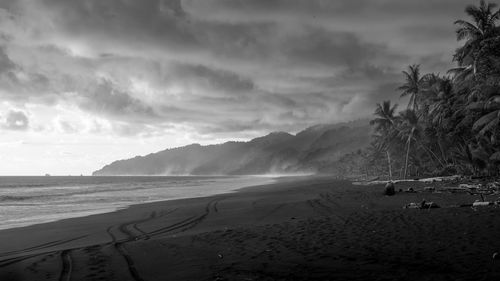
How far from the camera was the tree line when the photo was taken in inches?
993

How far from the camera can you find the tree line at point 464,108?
993 inches

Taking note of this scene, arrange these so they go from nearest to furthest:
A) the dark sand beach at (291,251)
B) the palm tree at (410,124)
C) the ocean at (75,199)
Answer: the dark sand beach at (291,251), the ocean at (75,199), the palm tree at (410,124)

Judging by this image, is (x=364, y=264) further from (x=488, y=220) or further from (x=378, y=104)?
(x=378, y=104)

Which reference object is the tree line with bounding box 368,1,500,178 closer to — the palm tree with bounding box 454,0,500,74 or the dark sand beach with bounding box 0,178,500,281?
the palm tree with bounding box 454,0,500,74

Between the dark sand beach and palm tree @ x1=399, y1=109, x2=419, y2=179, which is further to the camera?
palm tree @ x1=399, y1=109, x2=419, y2=179

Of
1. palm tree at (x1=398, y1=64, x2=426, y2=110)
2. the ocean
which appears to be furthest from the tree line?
the ocean

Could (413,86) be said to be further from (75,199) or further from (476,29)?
(75,199)

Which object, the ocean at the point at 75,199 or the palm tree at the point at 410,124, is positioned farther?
the palm tree at the point at 410,124

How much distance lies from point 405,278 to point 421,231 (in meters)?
4.31

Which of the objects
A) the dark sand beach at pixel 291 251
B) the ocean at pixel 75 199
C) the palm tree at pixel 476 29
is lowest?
the ocean at pixel 75 199

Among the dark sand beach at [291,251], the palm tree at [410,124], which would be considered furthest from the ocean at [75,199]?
the palm tree at [410,124]

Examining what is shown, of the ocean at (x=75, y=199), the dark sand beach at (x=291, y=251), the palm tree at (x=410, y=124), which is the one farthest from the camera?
the palm tree at (x=410, y=124)

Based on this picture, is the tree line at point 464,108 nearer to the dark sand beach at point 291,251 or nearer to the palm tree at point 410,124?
the palm tree at point 410,124

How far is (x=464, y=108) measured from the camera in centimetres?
3061
